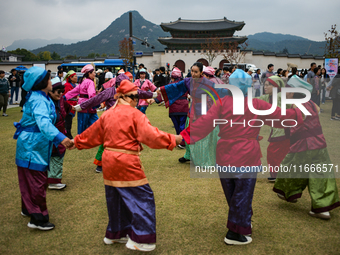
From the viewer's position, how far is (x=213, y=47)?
132 ft

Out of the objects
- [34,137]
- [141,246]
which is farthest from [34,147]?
[141,246]

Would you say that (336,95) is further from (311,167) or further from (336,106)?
(311,167)

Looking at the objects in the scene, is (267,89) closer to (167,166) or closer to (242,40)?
(167,166)

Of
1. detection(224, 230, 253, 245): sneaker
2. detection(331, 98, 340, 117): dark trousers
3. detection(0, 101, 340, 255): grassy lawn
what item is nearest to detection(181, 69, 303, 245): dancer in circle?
detection(224, 230, 253, 245): sneaker

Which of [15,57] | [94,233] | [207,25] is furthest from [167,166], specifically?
[15,57]

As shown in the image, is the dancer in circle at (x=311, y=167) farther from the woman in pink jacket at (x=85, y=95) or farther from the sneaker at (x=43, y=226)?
the woman in pink jacket at (x=85, y=95)

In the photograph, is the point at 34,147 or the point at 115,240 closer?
the point at 115,240

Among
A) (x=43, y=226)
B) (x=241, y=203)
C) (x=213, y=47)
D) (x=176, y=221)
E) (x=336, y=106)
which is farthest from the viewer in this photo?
(x=213, y=47)

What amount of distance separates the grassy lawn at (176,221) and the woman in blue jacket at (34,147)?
1.12 ft

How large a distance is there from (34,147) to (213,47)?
40119 mm

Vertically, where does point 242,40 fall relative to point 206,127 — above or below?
above

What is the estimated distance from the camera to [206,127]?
9.31ft

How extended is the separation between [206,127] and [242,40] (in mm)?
43661

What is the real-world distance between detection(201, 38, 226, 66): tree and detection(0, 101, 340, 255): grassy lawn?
1420 inches
